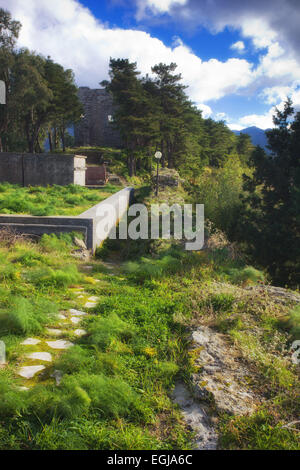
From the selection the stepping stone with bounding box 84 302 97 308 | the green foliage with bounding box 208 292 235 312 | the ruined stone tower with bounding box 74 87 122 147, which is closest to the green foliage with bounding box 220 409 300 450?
the green foliage with bounding box 208 292 235 312

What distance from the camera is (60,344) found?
3.36 m

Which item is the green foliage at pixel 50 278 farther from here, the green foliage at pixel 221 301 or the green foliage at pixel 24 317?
the green foliage at pixel 221 301

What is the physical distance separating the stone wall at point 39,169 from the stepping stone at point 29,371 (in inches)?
579

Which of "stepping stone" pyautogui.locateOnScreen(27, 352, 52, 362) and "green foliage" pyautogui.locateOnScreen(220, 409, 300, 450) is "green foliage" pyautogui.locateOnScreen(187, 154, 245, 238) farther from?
"green foliage" pyautogui.locateOnScreen(220, 409, 300, 450)

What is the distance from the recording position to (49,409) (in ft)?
7.64

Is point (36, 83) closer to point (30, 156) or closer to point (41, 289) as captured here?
point (30, 156)

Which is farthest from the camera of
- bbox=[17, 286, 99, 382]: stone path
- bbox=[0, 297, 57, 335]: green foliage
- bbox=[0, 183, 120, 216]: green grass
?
bbox=[0, 183, 120, 216]: green grass

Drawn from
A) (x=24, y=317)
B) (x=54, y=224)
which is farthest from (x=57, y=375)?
(x=54, y=224)

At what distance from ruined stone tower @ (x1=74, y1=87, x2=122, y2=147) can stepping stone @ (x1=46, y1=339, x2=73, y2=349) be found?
37120mm

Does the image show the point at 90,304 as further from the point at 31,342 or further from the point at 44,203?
the point at 44,203

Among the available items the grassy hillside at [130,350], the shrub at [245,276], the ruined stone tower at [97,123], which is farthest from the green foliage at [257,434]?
the ruined stone tower at [97,123]

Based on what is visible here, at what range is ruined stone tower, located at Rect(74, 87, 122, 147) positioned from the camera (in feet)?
127

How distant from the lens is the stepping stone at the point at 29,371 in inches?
110

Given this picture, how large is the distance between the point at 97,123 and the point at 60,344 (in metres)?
38.7
